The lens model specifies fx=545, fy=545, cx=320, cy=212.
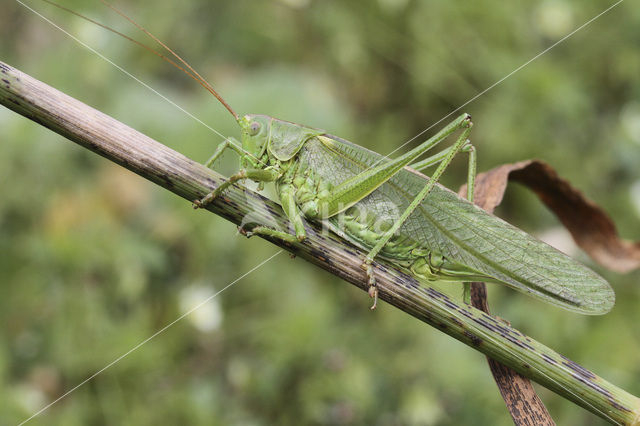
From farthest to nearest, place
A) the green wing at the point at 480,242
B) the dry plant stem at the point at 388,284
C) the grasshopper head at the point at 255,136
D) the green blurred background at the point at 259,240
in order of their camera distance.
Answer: the green blurred background at the point at 259,240, the grasshopper head at the point at 255,136, the green wing at the point at 480,242, the dry plant stem at the point at 388,284

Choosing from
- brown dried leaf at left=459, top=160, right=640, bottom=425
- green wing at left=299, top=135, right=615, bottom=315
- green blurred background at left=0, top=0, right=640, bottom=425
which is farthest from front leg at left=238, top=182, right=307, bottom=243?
green blurred background at left=0, top=0, right=640, bottom=425

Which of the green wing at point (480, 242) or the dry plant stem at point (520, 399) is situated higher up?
the green wing at point (480, 242)

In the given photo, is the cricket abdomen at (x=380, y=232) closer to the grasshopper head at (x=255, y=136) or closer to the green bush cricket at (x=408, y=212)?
the green bush cricket at (x=408, y=212)

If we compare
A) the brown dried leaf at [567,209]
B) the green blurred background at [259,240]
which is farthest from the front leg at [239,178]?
the green blurred background at [259,240]

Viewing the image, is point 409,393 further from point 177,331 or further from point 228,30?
point 228,30

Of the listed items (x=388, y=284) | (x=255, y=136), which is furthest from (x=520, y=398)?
(x=255, y=136)

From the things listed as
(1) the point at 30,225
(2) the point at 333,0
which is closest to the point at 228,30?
(2) the point at 333,0
